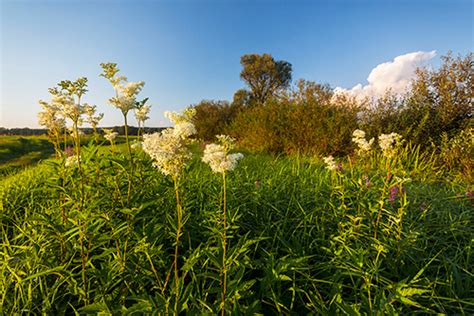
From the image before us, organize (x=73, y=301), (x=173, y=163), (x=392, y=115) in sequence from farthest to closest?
(x=392, y=115), (x=73, y=301), (x=173, y=163)

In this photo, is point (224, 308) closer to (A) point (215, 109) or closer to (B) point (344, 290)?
(B) point (344, 290)

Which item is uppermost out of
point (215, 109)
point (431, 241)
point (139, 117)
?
point (215, 109)

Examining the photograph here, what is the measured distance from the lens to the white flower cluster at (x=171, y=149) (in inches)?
61.5

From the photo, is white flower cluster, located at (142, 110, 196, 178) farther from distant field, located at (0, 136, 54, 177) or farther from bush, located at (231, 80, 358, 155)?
distant field, located at (0, 136, 54, 177)

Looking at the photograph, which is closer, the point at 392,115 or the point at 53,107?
the point at 53,107

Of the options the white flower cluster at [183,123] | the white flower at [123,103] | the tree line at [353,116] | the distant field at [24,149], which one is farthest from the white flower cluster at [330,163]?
the distant field at [24,149]

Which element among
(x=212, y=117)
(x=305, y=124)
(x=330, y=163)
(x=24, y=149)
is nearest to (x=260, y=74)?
(x=212, y=117)

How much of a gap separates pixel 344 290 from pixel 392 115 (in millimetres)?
9216

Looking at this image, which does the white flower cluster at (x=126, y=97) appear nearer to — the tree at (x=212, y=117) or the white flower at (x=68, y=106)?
the white flower at (x=68, y=106)

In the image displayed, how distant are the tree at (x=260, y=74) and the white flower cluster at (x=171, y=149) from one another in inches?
1361

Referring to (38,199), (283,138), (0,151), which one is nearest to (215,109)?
(283,138)

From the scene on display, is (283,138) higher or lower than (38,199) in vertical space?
higher

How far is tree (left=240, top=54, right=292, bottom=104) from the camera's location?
35.1m

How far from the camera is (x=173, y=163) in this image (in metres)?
1.61
